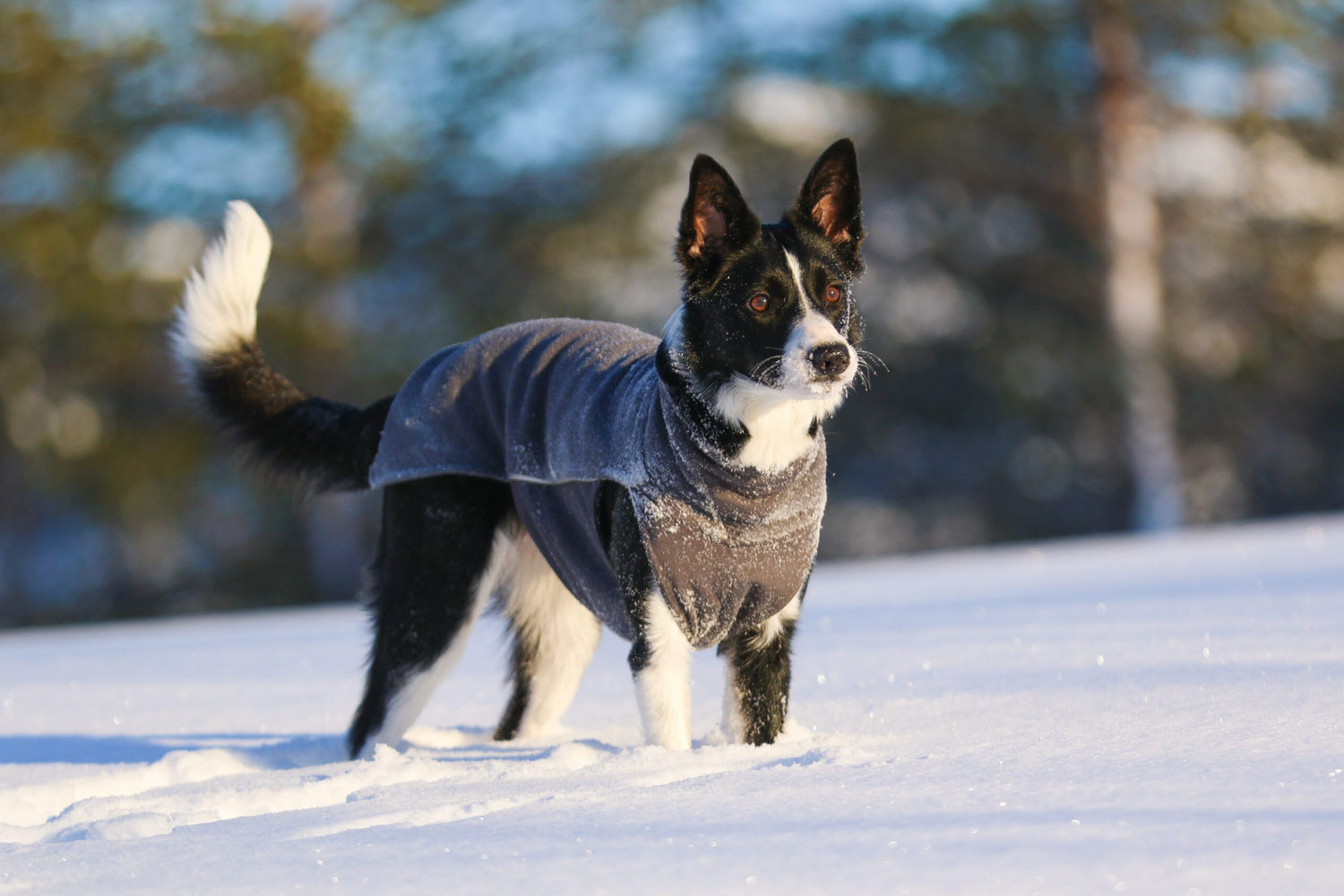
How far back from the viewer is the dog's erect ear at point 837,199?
3.29 m

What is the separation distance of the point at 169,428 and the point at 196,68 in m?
4.34

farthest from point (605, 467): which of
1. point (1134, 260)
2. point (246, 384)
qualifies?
point (1134, 260)

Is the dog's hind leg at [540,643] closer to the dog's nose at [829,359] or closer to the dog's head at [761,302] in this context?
the dog's head at [761,302]

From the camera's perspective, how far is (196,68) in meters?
16.1

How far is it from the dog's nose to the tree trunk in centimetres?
1214

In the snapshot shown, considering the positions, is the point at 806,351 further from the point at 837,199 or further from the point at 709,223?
the point at 837,199

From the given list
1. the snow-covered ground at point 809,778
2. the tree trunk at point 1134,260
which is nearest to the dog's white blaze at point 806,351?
the snow-covered ground at point 809,778

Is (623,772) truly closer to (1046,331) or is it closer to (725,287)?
(725,287)

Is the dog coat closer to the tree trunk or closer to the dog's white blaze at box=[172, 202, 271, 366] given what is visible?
the dog's white blaze at box=[172, 202, 271, 366]

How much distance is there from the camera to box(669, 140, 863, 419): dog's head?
2.96 metres

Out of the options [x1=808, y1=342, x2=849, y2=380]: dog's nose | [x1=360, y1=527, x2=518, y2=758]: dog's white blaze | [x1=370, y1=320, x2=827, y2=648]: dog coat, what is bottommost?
[x1=360, y1=527, x2=518, y2=758]: dog's white blaze

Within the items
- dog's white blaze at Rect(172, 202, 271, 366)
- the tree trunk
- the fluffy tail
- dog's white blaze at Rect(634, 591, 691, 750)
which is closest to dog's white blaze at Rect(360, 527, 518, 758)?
the fluffy tail

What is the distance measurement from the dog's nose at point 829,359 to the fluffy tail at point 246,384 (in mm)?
1478

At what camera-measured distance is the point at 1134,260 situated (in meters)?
14.5
